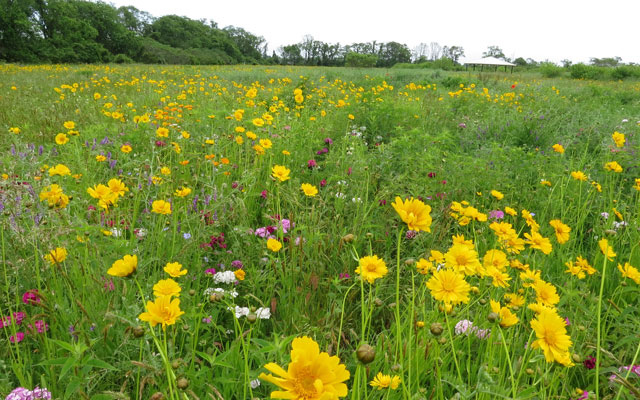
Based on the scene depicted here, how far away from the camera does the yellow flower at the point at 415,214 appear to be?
2.59 ft

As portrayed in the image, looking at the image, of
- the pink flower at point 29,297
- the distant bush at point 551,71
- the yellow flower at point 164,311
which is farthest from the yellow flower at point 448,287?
the distant bush at point 551,71

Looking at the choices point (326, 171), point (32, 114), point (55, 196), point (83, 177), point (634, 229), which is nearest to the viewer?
point (55, 196)

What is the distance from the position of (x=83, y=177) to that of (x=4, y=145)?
155cm

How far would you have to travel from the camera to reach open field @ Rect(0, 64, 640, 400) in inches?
34.3

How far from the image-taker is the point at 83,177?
2.09 meters

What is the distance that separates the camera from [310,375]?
53cm

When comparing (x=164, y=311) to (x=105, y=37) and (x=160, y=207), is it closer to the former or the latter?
(x=160, y=207)

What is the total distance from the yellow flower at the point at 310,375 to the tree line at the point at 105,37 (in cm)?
1579

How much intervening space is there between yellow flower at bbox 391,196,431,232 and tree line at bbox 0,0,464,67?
51.0 feet

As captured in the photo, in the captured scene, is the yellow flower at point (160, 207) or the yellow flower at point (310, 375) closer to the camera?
the yellow flower at point (310, 375)

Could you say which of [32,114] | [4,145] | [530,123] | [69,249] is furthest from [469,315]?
[32,114]

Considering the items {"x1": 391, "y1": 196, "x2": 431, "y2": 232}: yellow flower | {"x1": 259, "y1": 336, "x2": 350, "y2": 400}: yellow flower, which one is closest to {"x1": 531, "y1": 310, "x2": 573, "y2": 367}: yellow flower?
{"x1": 391, "y1": 196, "x2": 431, "y2": 232}: yellow flower

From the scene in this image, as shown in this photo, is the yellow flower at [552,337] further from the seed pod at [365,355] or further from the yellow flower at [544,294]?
the seed pod at [365,355]

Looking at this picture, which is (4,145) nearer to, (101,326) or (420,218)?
(101,326)
